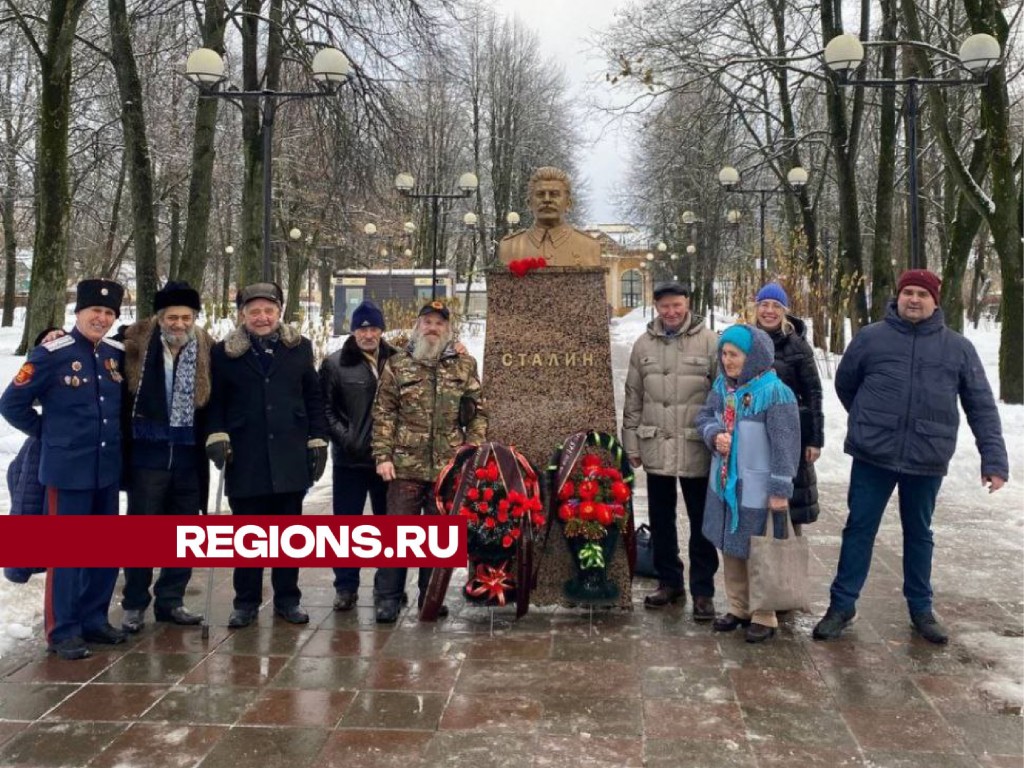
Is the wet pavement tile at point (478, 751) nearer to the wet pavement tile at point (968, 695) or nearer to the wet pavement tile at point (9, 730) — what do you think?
the wet pavement tile at point (9, 730)

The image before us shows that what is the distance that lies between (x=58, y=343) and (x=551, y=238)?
2814mm

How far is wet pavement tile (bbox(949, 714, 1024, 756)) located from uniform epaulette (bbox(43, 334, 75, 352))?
177 inches

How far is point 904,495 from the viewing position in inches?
197

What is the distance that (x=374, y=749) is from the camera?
3.64 m

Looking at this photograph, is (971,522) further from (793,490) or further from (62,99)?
(62,99)

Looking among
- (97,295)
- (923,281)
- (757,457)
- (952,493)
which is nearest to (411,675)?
(757,457)

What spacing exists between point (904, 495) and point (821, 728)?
1670mm

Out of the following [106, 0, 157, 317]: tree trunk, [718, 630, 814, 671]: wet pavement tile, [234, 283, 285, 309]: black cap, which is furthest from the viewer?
[106, 0, 157, 317]: tree trunk

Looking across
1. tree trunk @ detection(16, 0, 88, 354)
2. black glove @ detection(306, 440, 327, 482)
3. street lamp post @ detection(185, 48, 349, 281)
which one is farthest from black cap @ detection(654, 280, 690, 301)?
tree trunk @ detection(16, 0, 88, 354)

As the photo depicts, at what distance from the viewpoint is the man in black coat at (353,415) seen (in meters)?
5.49

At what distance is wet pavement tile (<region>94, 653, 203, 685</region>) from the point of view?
4.40m

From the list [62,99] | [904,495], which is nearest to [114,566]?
[904,495]

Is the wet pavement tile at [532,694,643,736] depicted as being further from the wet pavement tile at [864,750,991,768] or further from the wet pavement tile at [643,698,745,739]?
the wet pavement tile at [864,750,991,768]

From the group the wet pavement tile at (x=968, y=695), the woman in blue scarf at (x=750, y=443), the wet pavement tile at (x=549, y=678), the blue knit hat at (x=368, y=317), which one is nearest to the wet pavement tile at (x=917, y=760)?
the wet pavement tile at (x=968, y=695)
